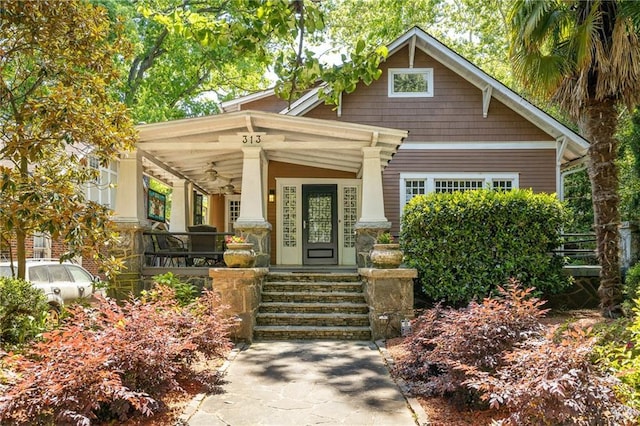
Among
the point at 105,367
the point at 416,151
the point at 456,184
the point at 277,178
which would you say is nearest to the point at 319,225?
A: the point at 277,178

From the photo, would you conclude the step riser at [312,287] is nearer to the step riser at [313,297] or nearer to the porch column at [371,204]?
the step riser at [313,297]

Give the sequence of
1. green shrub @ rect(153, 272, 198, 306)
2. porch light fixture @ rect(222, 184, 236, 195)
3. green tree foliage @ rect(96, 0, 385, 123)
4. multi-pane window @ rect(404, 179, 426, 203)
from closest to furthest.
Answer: green tree foliage @ rect(96, 0, 385, 123)
green shrub @ rect(153, 272, 198, 306)
multi-pane window @ rect(404, 179, 426, 203)
porch light fixture @ rect(222, 184, 236, 195)

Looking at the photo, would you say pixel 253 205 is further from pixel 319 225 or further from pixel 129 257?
pixel 319 225

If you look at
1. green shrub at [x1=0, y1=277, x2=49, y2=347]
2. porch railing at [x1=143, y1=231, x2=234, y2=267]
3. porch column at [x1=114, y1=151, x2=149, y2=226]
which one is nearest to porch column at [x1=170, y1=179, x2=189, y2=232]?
porch railing at [x1=143, y1=231, x2=234, y2=267]

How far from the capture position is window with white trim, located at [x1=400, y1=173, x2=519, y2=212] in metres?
12.8

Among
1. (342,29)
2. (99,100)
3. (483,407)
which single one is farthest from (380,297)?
(342,29)

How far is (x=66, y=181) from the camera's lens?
5.77 m

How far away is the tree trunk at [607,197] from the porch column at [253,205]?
18.8 ft

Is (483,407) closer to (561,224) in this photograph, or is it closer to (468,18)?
(561,224)

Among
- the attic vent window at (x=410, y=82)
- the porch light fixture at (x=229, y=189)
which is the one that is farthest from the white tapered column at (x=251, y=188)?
the attic vent window at (x=410, y=82)

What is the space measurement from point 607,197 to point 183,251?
27.0 feet

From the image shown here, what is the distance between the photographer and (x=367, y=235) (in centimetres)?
897

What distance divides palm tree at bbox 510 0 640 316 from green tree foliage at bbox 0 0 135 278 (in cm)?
660

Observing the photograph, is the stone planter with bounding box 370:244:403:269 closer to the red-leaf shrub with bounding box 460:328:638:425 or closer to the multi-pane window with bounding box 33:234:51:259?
the red-leaf shrub with bounding box 460:328:638:425
